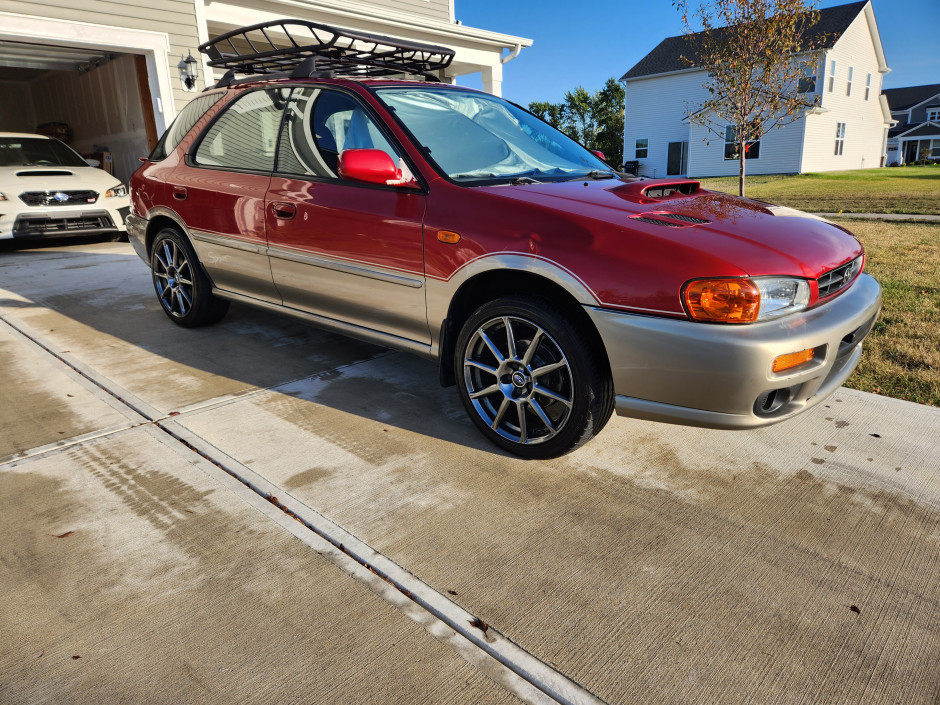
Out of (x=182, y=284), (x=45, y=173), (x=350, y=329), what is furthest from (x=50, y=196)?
(x=350, y=329)

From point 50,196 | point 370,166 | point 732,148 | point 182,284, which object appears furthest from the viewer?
point 732,148

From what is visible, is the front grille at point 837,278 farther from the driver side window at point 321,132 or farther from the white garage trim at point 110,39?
the white garage trim at point 110,39

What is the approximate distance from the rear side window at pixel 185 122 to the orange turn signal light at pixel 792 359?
12.6 ft

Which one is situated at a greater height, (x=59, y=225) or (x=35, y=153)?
(x=35, y=153)

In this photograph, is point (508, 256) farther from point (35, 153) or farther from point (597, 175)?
point (35, 153)

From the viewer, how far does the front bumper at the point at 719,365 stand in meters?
2.37

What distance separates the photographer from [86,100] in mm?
15281

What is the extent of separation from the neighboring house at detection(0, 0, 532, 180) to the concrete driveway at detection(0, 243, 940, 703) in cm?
885

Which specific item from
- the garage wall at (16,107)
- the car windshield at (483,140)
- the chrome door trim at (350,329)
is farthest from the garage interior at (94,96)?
the car windshield at (483,140)

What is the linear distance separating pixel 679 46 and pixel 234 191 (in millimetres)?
33918

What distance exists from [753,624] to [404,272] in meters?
2.07

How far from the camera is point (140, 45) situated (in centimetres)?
1074

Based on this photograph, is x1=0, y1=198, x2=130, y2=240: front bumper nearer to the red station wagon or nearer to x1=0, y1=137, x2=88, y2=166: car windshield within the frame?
x1=0, y1=137, x2=88, y2=166: car windshield

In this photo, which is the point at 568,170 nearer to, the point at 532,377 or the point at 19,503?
the point at 532,377
